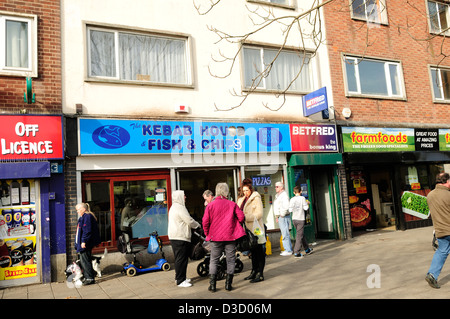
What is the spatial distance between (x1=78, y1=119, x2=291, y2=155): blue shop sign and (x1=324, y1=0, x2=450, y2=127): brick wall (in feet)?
9.15

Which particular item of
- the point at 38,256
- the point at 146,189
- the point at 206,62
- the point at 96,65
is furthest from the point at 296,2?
the point at 38,256

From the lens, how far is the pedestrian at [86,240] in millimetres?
7035

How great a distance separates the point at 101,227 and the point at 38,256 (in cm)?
136

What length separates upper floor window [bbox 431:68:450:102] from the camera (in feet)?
44.1

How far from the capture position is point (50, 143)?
24.6 ft

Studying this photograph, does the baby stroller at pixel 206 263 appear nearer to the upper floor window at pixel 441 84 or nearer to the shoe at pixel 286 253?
the shoe at pixel 286 253

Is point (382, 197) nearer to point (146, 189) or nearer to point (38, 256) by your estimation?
point (146, 189)

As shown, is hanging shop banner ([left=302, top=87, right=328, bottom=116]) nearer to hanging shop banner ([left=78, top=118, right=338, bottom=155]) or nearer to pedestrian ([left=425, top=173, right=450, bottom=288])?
hanging shop banner ([left=78, top=118, right=338, bottom=155])

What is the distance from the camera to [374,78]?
1221cm

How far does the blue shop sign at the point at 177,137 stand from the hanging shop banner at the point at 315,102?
853 mm

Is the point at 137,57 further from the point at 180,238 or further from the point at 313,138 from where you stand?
the point at 313,138

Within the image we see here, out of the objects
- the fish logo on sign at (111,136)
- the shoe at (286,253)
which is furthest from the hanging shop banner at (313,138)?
the fish logo on sign at (111,136)

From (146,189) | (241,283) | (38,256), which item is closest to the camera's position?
(241,283)

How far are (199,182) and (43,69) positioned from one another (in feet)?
14.5
